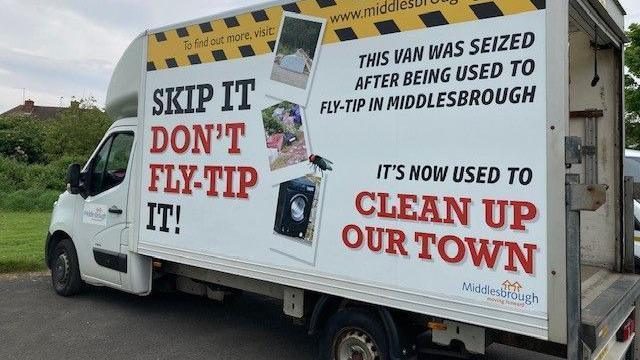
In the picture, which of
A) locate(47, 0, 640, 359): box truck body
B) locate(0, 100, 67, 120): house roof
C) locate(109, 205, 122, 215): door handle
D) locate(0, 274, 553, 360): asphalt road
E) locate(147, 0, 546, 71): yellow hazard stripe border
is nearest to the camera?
locate(47, 0, 640, 359): box truck body

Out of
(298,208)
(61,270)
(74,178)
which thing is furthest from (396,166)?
(61,270)

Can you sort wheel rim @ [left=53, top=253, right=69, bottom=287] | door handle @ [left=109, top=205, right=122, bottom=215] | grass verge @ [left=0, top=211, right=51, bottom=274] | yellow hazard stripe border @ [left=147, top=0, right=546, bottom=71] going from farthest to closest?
grass verge @ [left=0, top=211, right=51, bottom=274] < wheel rim @ [left=53, top=253, right=69, bottom=287] < door handle @ [left=109, top=205, right=122, bottom=215] < yellow hazard stripe border @ [left=147, top=0, right=546, bottom=71]

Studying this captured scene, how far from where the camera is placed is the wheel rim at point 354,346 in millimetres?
3648

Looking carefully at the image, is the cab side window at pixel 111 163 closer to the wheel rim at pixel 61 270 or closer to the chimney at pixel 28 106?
the wheel rim at pixel 61 270

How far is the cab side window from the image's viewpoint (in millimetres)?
5375

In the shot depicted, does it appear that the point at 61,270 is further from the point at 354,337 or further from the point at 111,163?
the point at 354,337

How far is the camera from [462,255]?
3.07 meters

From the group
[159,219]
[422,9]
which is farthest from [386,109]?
[159,219]

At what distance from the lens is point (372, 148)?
3.44 metres

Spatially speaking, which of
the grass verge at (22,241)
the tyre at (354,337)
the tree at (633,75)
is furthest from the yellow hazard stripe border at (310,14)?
the tree at (633,75)

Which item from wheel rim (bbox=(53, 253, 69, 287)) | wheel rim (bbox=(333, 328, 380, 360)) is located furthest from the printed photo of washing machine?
wheel rim (bbox=(53, 253, 69, 287))

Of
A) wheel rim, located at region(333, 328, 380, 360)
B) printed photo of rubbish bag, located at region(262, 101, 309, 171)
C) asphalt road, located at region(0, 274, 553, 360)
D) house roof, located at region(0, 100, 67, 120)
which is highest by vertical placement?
house roof, located at region(0, 100, 67, 120)

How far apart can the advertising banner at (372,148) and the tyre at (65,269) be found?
2082 millimetres

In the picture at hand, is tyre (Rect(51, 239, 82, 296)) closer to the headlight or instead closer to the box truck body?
the box truck body
